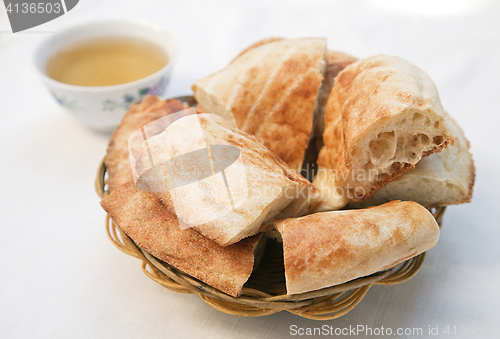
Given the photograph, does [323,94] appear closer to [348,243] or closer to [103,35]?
[348,243]

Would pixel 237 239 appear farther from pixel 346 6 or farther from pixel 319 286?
pixel 346 6

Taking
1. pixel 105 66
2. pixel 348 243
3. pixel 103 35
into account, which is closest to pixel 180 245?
pixel 348 243

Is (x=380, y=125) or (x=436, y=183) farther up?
(x=380, y=125)

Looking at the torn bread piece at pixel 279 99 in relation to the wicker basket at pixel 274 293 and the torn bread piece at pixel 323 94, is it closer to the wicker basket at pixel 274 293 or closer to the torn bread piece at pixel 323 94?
the torn bread piece at pixel 323 94

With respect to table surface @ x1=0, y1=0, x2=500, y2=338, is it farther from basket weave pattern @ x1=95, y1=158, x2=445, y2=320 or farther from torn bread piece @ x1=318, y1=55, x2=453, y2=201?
torn bread piece @ x1=318, y1=55, x2=453, y2=201

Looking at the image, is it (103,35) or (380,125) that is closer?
(380,125)
